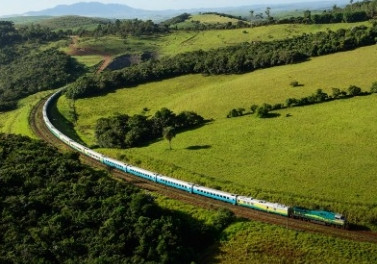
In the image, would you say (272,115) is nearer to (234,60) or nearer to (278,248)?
(278,248)

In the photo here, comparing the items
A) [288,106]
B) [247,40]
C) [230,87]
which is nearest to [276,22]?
[247,40]

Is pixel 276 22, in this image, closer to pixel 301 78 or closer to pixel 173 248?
pixel 301 78

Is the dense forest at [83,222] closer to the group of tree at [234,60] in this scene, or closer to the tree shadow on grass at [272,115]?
the tree shadow on grass at [272,115]

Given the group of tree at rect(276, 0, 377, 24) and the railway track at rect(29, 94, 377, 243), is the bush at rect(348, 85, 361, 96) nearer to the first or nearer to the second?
the railway track at rect(29, 94, 377, 243)

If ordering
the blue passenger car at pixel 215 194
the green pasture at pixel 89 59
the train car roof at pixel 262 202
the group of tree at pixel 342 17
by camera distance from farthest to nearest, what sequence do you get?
1. the green pasture at pixel 89 59
2. the group of tree at pixel 342 17
3. the blue passenger car at pixel 215 194
4. the train car roof at pixel 262 202

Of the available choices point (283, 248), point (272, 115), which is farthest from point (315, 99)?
point (283, 248)

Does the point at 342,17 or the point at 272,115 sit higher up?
the point at 342,17

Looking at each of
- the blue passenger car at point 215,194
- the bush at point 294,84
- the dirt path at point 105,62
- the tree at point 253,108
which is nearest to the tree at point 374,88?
the bush at point 294,84
